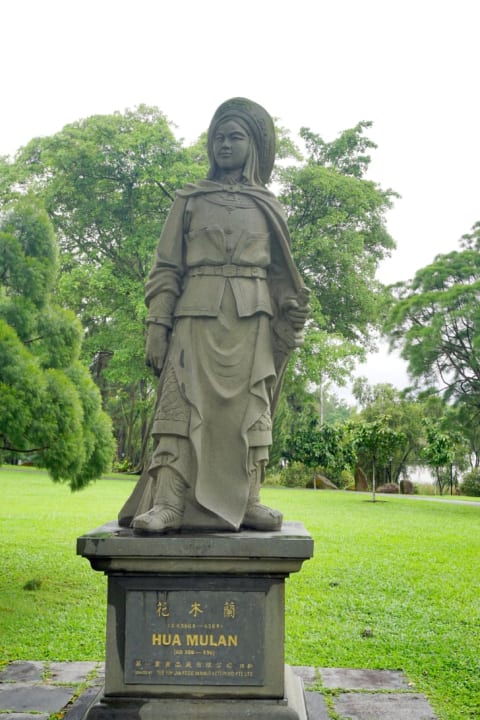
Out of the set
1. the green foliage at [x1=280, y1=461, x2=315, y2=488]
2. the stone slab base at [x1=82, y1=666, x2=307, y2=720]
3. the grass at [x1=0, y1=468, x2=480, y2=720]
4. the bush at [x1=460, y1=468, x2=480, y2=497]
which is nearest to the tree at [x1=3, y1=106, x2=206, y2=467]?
the grass at [x1=0, y1=468, x2=480, y2=720]

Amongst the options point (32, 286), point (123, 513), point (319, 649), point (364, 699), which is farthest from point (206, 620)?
point (32, 286)

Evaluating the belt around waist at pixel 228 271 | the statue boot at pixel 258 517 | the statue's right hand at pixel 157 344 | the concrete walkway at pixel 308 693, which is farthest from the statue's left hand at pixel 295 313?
the concrete walkway at pixel 308 693

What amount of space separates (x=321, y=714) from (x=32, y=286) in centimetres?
424

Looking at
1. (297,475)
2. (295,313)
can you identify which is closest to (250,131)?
(295,313)

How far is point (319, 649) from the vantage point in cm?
549

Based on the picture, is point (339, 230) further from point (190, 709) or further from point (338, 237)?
point (190, 709)

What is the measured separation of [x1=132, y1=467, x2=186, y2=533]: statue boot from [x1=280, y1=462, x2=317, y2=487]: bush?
25.0 meters

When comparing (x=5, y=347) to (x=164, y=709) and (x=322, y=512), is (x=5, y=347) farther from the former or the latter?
(x=322, y=512)

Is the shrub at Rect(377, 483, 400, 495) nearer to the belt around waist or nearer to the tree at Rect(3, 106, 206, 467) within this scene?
the tree at Rect(3, 106, 206, 467)

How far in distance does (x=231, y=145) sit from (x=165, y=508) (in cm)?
208

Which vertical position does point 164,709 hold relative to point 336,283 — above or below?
below

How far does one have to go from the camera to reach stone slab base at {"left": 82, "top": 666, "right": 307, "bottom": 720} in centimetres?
340

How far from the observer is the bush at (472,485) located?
29.0 m

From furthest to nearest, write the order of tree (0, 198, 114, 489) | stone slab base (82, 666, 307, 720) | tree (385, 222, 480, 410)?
tree (385, 222, 480, 410) < tree (0, 198, 114, 489) < stone slab base (82, 666, 307, 720)
